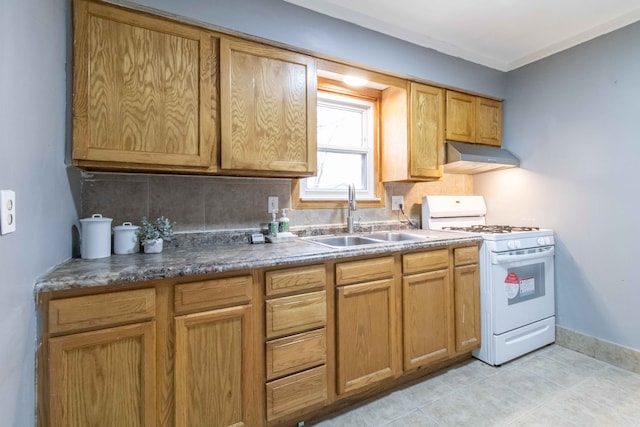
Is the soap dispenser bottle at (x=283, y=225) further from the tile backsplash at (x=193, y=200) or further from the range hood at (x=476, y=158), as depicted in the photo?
the range hood at (x=476, y=158)

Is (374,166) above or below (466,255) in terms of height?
above

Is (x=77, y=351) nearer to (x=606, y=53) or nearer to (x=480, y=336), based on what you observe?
(x=480, y=336)

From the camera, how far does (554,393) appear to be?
6.04 ft

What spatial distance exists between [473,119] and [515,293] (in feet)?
5.01

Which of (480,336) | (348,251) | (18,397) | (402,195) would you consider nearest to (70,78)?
(18,397)

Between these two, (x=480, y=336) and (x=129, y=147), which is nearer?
(x=129, y=147)

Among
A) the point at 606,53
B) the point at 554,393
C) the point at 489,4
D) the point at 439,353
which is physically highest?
the point at 489,4

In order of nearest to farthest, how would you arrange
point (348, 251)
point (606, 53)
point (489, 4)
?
point (348, 251)
point (489, 4)
point (606, 53)

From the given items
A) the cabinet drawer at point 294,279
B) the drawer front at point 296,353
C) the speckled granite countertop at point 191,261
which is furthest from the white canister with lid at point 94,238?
the drawer front at point 296,353

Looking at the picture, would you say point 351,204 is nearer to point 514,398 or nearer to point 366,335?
point 366,335

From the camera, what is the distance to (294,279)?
1505mm

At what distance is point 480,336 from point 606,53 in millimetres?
2287

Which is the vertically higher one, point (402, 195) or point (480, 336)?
point (402, 195)

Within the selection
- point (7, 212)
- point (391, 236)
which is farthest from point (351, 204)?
point (7, 212)
